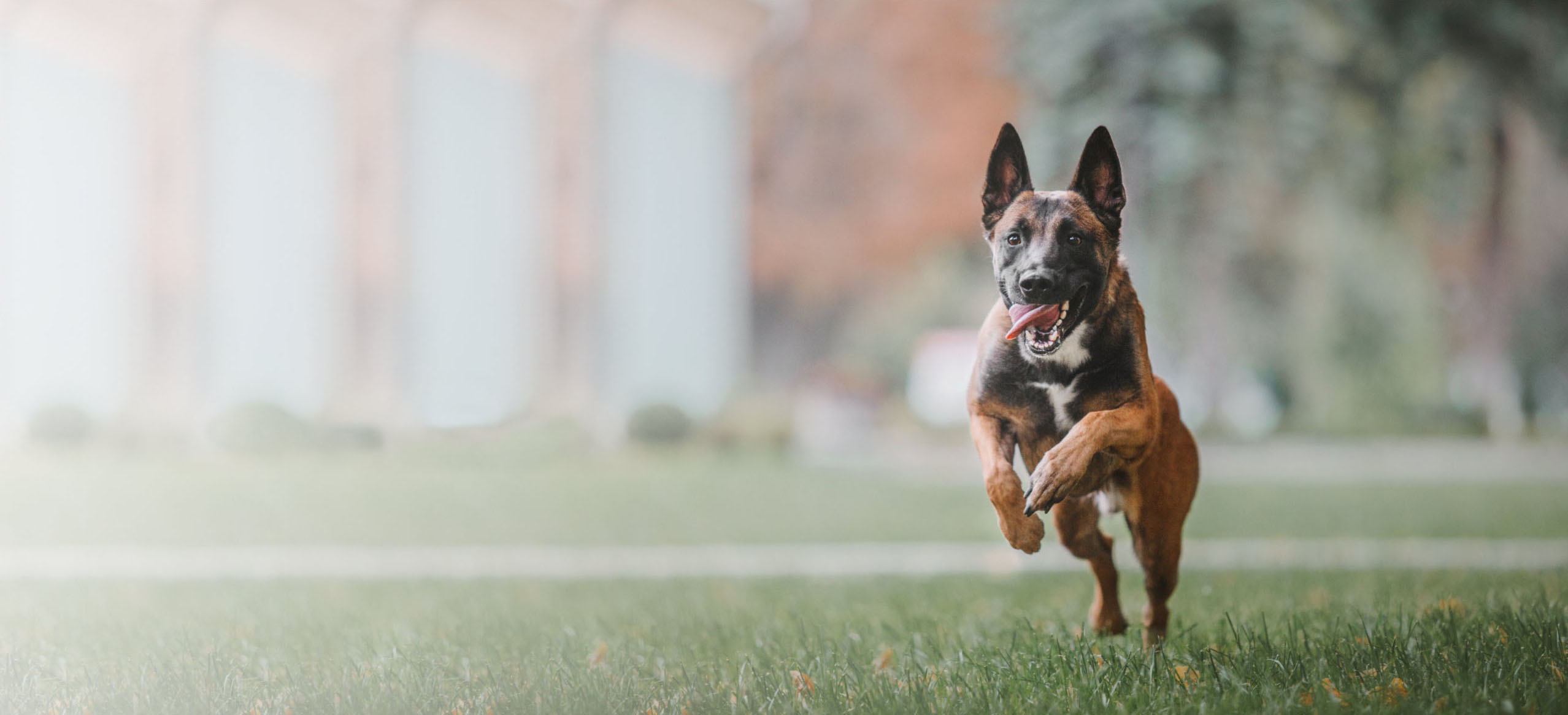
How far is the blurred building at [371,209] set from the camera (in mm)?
21781

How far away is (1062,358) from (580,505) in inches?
427

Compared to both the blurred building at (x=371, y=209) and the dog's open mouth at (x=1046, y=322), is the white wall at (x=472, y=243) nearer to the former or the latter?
the blurred building at (x=371, y=209)

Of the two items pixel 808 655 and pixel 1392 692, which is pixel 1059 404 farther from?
pixel 808 655

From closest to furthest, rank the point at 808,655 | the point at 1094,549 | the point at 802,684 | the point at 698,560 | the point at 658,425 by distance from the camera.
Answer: the point at 1094,549 → the point at 802,684 → the point at 808,655 → the point at 698,560 → the point at 658,425

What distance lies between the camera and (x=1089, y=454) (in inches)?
122

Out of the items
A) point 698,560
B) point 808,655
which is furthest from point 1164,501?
point 698,560

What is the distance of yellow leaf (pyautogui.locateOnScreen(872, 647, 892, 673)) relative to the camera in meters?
4.27

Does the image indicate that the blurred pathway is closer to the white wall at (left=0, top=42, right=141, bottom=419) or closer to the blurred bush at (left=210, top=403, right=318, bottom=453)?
the blurred bush at (left=210, top=403, right=318, bottom=453)

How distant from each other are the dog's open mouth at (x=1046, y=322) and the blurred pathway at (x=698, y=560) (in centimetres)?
534

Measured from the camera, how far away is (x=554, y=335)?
943 inches

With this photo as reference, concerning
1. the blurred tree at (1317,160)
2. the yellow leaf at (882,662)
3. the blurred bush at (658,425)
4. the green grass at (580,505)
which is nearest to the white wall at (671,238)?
the blurred bush at (658,425)

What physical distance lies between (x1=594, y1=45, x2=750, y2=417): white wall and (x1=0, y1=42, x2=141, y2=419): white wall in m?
7.99

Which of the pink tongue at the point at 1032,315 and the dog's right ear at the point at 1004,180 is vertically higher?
the dog's right ear at the point at 1004,180

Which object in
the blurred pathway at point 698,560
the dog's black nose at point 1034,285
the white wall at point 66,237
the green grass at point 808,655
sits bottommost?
the blurred pathway at point 698,560
